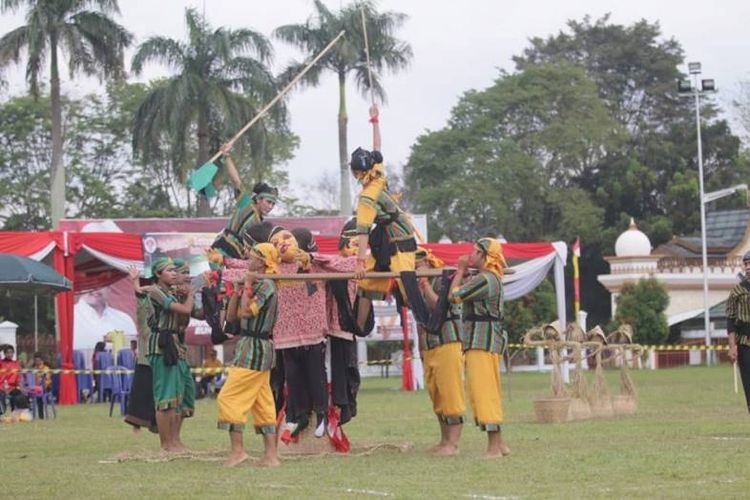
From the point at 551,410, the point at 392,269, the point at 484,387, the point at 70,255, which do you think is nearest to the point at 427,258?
the point at 392,269

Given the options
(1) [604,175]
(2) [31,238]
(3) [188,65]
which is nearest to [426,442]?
(2) [31,238]

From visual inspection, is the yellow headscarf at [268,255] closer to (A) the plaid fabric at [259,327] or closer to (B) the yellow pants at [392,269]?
(A) the plaid fabric at [259,327]

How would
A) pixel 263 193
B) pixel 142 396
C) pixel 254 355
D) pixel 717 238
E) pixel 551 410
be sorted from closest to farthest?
1. pixel 254 355
2. pixel 263 193
3. pixel 142 396
4. pixel 551 410
5. pixel 717 238

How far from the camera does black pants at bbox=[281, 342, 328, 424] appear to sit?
1362cm

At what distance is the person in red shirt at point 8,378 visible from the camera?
23.0m

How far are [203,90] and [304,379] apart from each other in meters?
34.2

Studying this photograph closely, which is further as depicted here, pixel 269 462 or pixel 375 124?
pixel 375 124

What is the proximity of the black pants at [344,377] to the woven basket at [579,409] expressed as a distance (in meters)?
5.10

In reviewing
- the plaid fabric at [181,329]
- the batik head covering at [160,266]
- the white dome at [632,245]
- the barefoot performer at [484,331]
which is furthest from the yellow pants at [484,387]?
the white dome at [632,245]

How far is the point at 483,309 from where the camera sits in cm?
1274

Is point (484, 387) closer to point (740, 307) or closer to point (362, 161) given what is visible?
point (362, 161)

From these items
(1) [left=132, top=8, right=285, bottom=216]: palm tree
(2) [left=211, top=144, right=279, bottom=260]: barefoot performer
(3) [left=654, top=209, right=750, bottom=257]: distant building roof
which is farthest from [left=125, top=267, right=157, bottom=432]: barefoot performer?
(3) [left=654, top=209, right=750, bottom=257]: distant building roof

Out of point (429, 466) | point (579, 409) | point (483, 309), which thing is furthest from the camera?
point (579, 409)

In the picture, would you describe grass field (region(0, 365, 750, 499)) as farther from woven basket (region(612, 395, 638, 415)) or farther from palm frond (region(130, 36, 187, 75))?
palm frond (region(130, 36, 187, 75))
